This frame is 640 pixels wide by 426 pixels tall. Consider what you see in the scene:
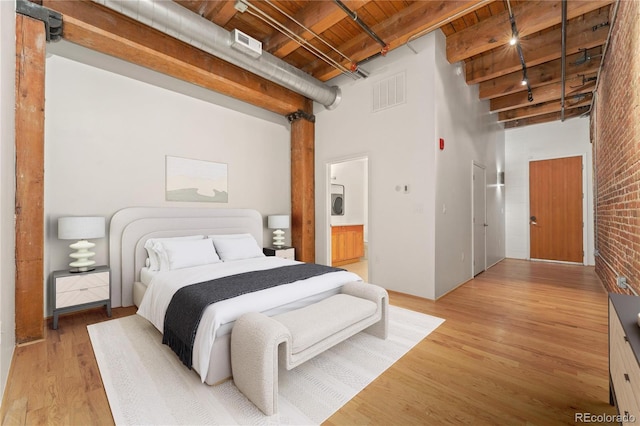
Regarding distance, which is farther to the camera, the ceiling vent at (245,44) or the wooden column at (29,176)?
the ceiling vent at (245,44)

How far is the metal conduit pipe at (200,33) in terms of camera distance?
257 cm

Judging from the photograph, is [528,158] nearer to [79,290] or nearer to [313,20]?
[313,20]

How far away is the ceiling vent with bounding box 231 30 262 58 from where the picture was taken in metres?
3.09

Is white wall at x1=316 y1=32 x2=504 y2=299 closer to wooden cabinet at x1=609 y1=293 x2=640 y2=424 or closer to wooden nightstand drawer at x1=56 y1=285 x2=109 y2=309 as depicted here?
wooden cabinet at x1=609 y1=293 x2=640 y2=424

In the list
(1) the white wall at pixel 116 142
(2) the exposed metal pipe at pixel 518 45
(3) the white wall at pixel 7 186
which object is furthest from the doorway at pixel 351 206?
(3) the white wall at pixel 7 186

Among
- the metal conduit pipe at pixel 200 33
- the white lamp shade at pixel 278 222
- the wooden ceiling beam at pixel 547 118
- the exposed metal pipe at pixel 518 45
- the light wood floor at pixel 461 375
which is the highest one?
the wooden ceiling beam at pixel 547 118

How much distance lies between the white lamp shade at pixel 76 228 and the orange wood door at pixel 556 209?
27.5ft

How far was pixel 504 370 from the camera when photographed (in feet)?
6.72

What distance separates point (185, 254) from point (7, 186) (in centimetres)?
153

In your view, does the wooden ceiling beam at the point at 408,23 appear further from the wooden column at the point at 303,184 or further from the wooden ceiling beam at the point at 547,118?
the wooden ceiling beam at the point at 547,118

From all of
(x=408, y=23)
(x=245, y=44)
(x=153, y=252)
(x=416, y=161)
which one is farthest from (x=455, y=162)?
(x=153, y=252)

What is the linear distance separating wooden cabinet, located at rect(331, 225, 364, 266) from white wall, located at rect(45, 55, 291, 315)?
2129 mm

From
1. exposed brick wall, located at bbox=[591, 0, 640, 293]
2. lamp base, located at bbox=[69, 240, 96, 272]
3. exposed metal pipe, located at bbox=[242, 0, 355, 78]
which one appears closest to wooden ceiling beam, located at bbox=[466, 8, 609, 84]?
exposed brick wall, located at bbox=[591, 0, 640, 293]

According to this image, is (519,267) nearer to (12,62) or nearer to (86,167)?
(86,167)
